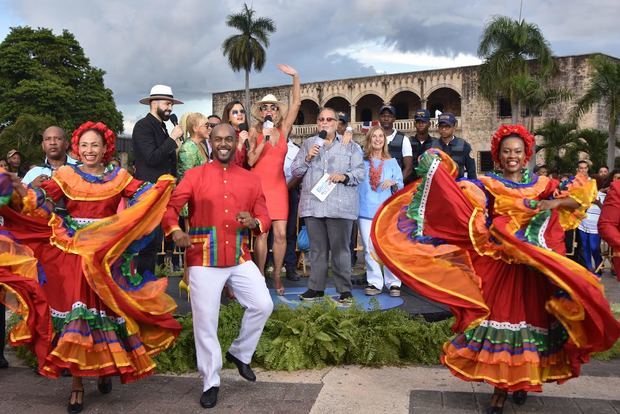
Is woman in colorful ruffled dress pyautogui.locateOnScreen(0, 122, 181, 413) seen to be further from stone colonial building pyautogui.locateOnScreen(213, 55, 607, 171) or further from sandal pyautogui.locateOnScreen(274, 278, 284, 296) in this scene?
stone colonial building pyautogui.locateOnScreen(213, 55, 607, 171)

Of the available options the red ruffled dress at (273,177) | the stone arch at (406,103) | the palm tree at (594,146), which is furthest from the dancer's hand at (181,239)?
the stone arch at (406,103)

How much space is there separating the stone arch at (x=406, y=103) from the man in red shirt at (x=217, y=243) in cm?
3516

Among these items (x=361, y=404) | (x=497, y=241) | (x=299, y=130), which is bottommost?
(x=361, y=404)

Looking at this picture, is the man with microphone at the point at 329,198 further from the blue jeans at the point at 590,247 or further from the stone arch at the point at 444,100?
the stone arch at the point at 444,100

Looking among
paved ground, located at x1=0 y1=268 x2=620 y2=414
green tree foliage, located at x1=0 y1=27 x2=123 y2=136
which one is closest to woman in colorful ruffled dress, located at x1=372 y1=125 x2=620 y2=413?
paved ground, located at x1=0 y1=268 x2=620 y2=414

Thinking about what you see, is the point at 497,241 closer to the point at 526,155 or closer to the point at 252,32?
the point at 526,155

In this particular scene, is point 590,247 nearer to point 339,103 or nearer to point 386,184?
point 386,184

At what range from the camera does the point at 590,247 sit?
35.4 feet

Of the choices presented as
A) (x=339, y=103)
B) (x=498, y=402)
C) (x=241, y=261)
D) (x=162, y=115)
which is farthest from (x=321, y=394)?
(x=339, y=103)

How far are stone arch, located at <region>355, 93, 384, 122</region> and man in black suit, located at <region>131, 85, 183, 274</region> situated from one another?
3460cm

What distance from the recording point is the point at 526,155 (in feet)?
16.0

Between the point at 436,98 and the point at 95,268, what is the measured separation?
119 ft

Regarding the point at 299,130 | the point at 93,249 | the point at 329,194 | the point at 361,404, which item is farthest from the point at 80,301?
the point at 299,130

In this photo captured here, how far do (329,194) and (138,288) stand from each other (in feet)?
8.27
